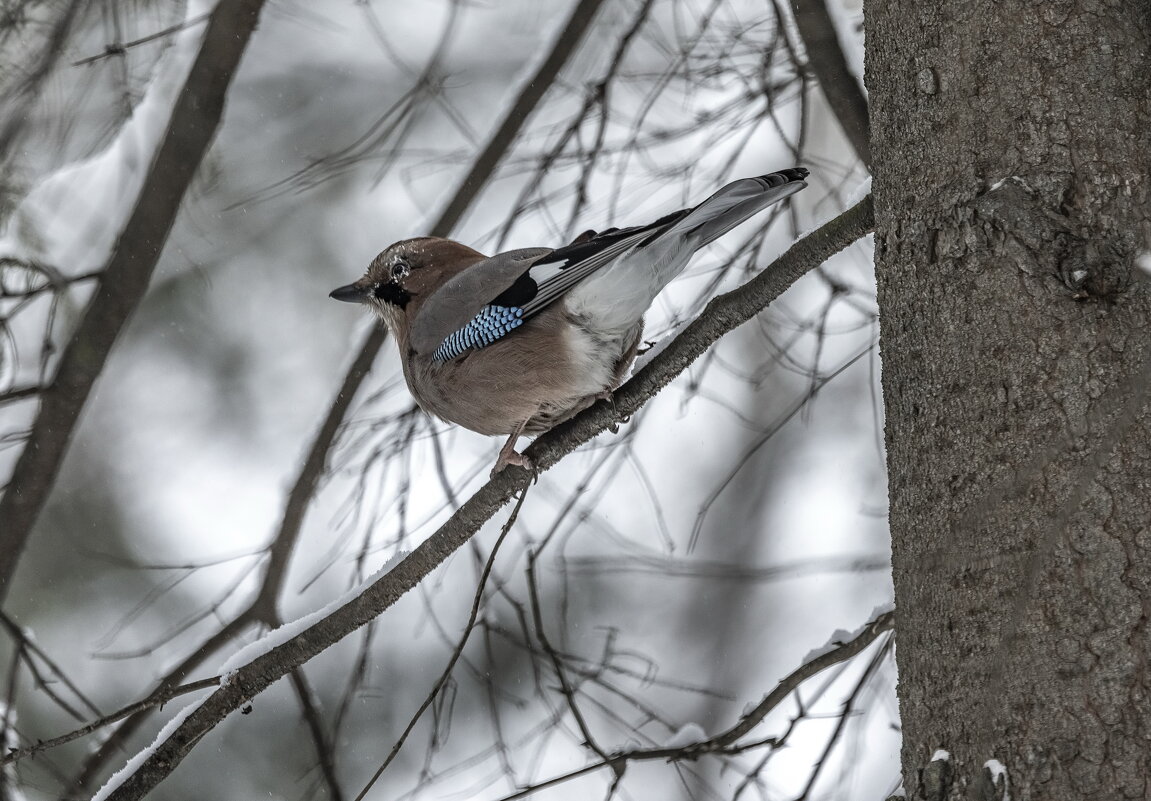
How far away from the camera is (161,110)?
3525 mm

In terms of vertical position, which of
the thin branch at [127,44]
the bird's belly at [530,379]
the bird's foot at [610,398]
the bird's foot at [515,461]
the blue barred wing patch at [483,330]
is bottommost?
the bird's foot at [515,461]

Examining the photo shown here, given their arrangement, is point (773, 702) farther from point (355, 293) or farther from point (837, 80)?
point (355, 293)

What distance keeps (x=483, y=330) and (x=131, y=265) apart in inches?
40.1

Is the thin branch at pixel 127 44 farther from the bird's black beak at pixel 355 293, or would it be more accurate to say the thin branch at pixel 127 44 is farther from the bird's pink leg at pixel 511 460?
the bird's pink leg at pixel 511 460

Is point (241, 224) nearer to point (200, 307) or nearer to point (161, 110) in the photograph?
point (200, 307)

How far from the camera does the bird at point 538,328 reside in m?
2.61

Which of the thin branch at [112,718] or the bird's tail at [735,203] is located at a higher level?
the bird's tail at [735,203]

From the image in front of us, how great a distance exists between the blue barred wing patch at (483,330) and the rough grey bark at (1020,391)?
1.35 m

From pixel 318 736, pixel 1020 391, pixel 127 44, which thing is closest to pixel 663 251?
pixel 1020 391

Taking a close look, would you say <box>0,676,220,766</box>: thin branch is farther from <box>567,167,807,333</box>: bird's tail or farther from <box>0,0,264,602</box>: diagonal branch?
<box>567,167,807,333</box>: bird's tail

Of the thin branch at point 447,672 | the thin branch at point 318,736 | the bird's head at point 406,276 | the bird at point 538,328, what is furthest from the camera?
the bird's head at point 406,276

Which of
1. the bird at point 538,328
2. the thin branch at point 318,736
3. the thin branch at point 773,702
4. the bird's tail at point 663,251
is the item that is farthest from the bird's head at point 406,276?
the thin branch at point 773,702

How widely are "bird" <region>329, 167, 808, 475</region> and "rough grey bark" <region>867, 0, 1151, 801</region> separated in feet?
2.70

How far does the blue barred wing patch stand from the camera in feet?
9.48
